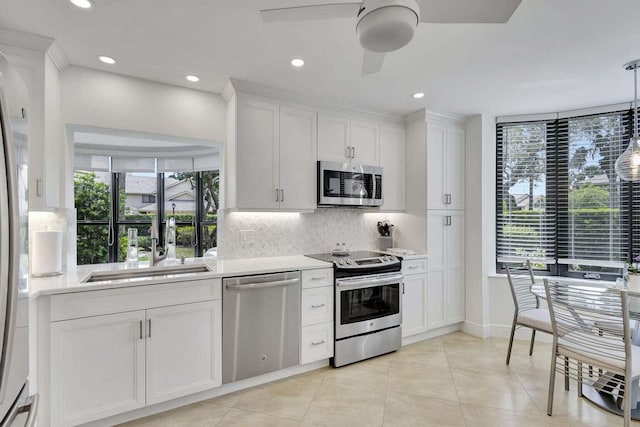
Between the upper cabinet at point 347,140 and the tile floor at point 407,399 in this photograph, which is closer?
the tile floor at point 407,399

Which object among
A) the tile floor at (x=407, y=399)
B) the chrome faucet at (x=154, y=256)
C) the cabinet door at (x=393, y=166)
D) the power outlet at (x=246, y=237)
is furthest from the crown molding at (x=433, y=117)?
the chrome faucet at (x=154, y=256)

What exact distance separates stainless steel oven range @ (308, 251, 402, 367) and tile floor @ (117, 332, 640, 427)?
151 mm

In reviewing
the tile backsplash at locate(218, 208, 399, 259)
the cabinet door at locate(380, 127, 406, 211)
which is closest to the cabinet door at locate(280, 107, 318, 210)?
the tile backsplash at locate(218, 208, 399, 259)

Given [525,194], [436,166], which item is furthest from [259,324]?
[525,194]

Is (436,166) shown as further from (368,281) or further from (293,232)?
(293,232)

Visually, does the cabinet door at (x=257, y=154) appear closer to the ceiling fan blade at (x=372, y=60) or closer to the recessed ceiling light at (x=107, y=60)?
the recessed ceiling light at (x=107, y=60)

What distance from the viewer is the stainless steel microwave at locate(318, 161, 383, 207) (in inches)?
126

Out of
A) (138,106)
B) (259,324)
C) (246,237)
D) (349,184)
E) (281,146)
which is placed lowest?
(259,324)

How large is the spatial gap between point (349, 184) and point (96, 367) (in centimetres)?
258

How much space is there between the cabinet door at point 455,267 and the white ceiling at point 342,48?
4.85ft

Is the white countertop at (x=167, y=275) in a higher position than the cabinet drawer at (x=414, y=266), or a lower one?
higher

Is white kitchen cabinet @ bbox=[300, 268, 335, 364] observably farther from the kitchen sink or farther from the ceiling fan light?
the ceiling fan light

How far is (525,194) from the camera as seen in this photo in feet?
12.4

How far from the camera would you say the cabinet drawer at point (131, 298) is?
1913 millimetres
